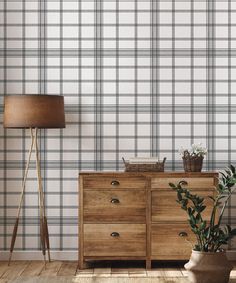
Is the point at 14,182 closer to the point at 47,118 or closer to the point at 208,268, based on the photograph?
the point at 47,118

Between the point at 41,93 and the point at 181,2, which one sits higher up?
the point at 181,2

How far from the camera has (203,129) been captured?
5180 mm

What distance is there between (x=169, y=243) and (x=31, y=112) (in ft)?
4.70

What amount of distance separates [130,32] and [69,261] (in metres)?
1.93

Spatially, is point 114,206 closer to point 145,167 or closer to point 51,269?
point 145,167

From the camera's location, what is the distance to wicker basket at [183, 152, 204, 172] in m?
4.84

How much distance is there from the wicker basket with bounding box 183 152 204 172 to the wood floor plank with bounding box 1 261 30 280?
1.47 metres

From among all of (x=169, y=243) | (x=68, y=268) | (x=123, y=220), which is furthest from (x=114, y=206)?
(x=68, y=268)

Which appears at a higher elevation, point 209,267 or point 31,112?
point 31,112

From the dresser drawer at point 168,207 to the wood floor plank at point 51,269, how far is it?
833mm

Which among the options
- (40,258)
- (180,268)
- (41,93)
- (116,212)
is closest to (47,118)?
(41,93)

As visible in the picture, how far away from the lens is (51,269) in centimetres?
480

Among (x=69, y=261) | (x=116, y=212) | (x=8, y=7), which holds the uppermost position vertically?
(x=8, y=7)

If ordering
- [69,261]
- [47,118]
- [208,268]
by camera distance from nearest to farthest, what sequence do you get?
1. [208,268]
2. [47,118]
3. [69,261]
